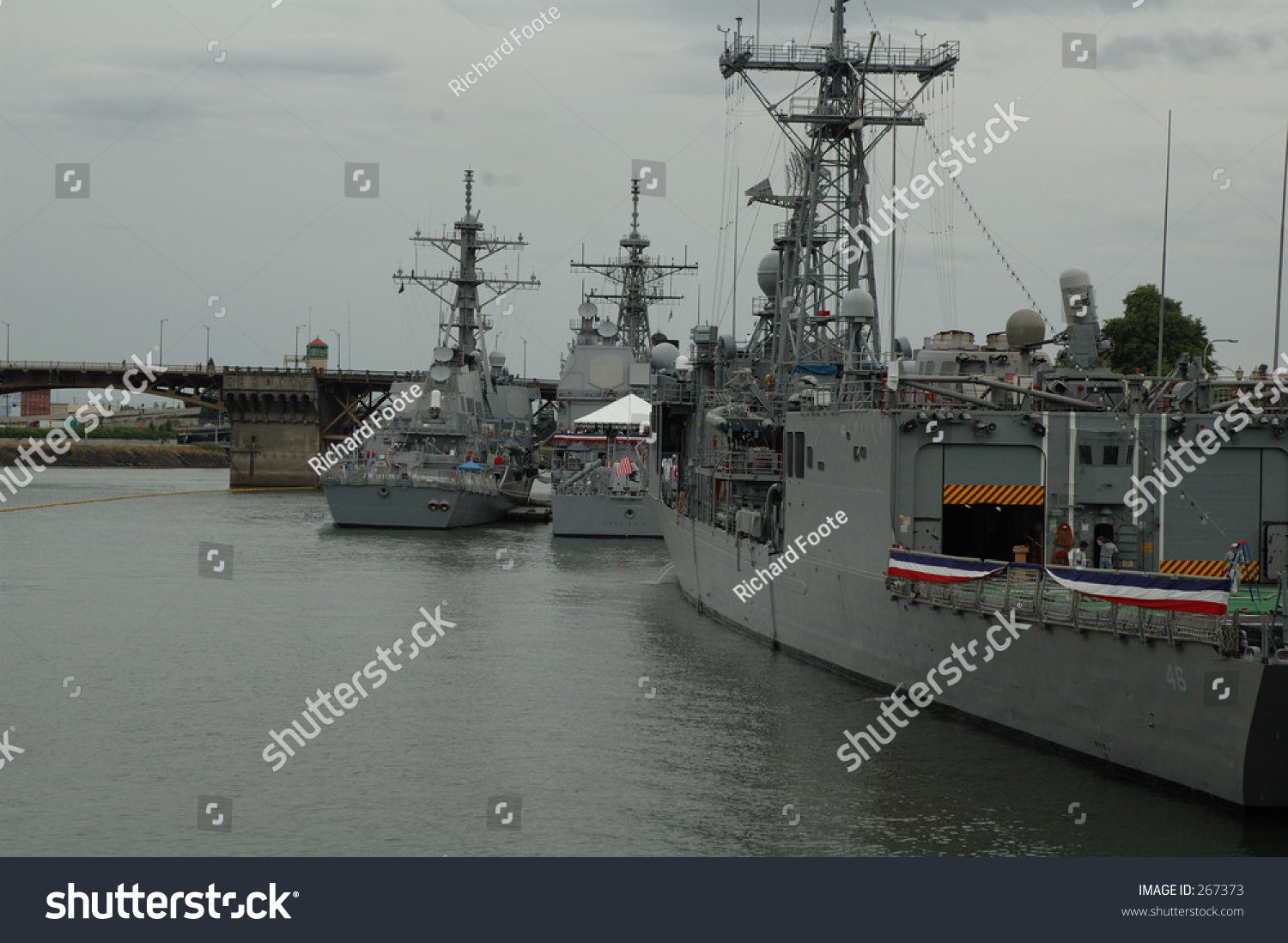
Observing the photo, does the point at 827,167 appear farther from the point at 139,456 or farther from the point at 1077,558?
the point at 139,456

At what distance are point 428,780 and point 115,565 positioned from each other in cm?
2739

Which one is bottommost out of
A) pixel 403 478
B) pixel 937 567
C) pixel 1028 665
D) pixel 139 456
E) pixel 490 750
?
pixel 139 456

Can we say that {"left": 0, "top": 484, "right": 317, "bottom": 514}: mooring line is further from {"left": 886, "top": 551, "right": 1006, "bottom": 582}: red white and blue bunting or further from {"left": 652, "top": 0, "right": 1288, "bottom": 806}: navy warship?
{"left": 886, "top": 551, "right": 1006, "bottom": 582}: red white and blue bunting

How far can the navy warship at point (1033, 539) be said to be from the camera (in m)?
15.3

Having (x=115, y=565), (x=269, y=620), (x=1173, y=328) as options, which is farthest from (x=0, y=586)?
(x=1173, y=328)

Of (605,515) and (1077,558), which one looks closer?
(1077,558)

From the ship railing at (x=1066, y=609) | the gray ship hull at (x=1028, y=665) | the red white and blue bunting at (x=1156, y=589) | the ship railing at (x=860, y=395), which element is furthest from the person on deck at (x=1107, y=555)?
the ship railing at (x=860, y=395)

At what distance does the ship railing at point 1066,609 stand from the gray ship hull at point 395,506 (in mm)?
38536

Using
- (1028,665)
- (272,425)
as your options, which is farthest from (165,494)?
(1028,665)

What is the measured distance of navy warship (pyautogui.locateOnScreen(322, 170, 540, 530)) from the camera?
57094 millimetres

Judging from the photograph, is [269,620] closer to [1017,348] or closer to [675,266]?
[1017,348]

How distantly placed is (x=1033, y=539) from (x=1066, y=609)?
4.28 m

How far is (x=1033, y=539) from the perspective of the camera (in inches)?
836

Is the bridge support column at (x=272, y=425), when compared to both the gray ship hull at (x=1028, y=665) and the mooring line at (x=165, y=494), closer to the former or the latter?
the mooring line at (x=165, y=494)
